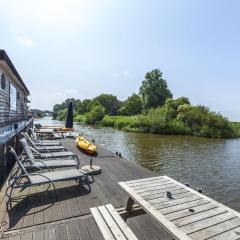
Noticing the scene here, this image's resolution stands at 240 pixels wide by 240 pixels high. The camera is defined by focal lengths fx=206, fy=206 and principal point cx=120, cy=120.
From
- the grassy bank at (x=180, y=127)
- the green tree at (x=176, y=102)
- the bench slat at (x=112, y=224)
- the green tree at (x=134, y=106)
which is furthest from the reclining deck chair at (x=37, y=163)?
the green tree at (x=134, y=106)

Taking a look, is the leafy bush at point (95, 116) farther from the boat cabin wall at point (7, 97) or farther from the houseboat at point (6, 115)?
the houseboat at point (6, 115)

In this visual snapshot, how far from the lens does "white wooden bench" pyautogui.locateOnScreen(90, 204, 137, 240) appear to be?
6.77 feet

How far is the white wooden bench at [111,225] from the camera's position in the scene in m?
2.06

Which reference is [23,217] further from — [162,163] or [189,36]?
[189,36]

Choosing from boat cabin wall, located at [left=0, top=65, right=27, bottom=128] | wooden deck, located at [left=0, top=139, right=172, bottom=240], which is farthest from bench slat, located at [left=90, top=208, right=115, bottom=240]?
boat cabin wall, located at [left=0, top=65, right=27, bottom=128]

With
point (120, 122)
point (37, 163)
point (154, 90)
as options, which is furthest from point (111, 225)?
point (154, 90)

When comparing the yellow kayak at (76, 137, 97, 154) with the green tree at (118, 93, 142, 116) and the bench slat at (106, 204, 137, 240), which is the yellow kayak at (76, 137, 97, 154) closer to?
the bench slat at (106, 204, 137, 240)

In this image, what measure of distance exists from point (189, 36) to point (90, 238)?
12.5 metres

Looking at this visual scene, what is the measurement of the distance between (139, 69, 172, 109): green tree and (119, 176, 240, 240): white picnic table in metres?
37.9

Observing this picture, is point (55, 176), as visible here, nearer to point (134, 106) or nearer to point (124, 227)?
point (124, 227)

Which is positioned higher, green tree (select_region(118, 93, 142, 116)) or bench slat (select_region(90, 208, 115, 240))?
green tree (select_region(118, 93, 142, 116))

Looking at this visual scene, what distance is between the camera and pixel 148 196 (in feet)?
8.70

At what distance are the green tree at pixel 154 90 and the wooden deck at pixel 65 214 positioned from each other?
3664 cm

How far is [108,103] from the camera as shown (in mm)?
64938
